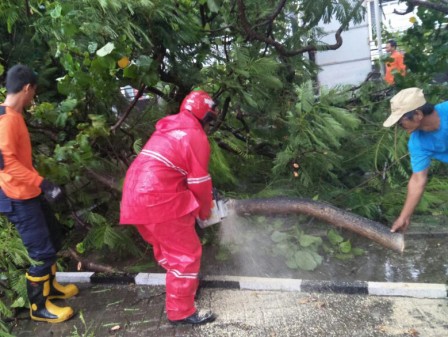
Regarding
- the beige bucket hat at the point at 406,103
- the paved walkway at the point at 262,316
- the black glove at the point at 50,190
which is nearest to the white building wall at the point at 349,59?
the beige bucket hat at the point at 406,103

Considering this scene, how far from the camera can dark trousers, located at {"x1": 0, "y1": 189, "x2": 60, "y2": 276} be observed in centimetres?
332

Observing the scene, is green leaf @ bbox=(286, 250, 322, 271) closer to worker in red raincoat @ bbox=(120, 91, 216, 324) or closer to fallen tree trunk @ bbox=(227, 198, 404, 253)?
fallen tree trunk @ bbox=(227, 198, 404, 253)

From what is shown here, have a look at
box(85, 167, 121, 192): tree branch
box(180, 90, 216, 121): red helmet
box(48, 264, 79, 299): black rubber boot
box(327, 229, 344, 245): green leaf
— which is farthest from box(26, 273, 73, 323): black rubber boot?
box(327, 229, 344, 245): green leaf

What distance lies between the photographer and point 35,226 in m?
3.39

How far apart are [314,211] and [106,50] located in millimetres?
2343

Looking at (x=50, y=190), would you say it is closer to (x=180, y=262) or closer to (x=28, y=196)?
(x=28, y=196)

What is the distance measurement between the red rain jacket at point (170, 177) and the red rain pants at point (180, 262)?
0.47 feet

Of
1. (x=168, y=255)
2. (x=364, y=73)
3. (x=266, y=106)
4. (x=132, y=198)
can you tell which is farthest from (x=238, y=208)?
(x=364, y=73)

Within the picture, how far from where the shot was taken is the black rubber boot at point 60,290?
3726 millimetres

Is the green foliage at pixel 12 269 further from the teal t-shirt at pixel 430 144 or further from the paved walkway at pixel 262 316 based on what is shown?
the teal t-shirt at pixel 430 144

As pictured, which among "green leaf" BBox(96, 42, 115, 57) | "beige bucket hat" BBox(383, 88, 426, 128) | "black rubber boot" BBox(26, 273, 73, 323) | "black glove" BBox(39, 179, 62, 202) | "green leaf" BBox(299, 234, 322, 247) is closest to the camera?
"beige bucket hat" BBox(383, 88, 426, 128)

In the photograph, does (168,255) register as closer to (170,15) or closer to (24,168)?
(24,168)

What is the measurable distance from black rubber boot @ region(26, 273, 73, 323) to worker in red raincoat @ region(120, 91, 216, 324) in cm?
100

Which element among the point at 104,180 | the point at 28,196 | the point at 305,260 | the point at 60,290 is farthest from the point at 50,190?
the point at 305,260
